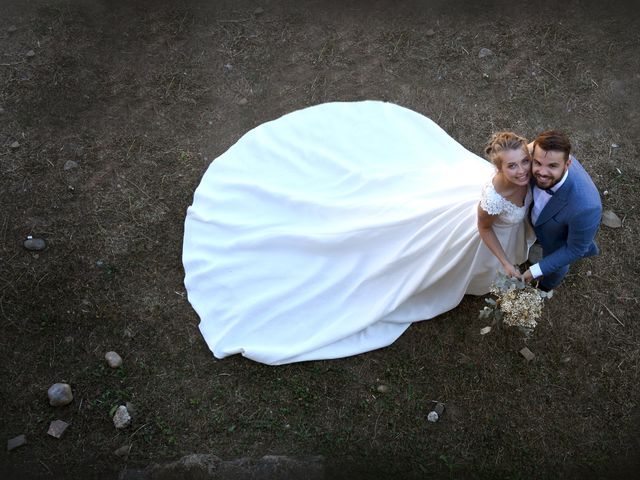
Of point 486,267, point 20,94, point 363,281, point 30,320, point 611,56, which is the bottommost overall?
point 30,320

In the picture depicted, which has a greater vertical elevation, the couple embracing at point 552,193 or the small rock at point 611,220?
the couple embracing at point 552,193

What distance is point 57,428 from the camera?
427 cm

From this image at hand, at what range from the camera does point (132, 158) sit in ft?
19.8

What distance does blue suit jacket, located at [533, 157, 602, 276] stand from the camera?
3674 mm

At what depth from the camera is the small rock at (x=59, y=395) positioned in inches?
172

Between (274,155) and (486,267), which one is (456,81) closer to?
(274,155)

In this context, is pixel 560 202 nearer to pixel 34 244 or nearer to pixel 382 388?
pixel 382 388

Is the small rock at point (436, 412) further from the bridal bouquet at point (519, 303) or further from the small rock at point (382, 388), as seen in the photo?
the bridal bouquet at point (519, 303)

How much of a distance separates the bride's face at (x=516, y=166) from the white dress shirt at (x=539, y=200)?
0.16m

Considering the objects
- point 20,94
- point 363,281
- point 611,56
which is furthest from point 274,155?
point 611,56

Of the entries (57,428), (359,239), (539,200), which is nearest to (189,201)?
(359,239)

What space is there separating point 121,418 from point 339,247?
208 cm

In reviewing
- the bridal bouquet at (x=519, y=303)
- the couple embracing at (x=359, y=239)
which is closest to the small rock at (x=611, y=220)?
the couple embracing at (x=359, y=239)

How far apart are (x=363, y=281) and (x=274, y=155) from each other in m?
1.61
